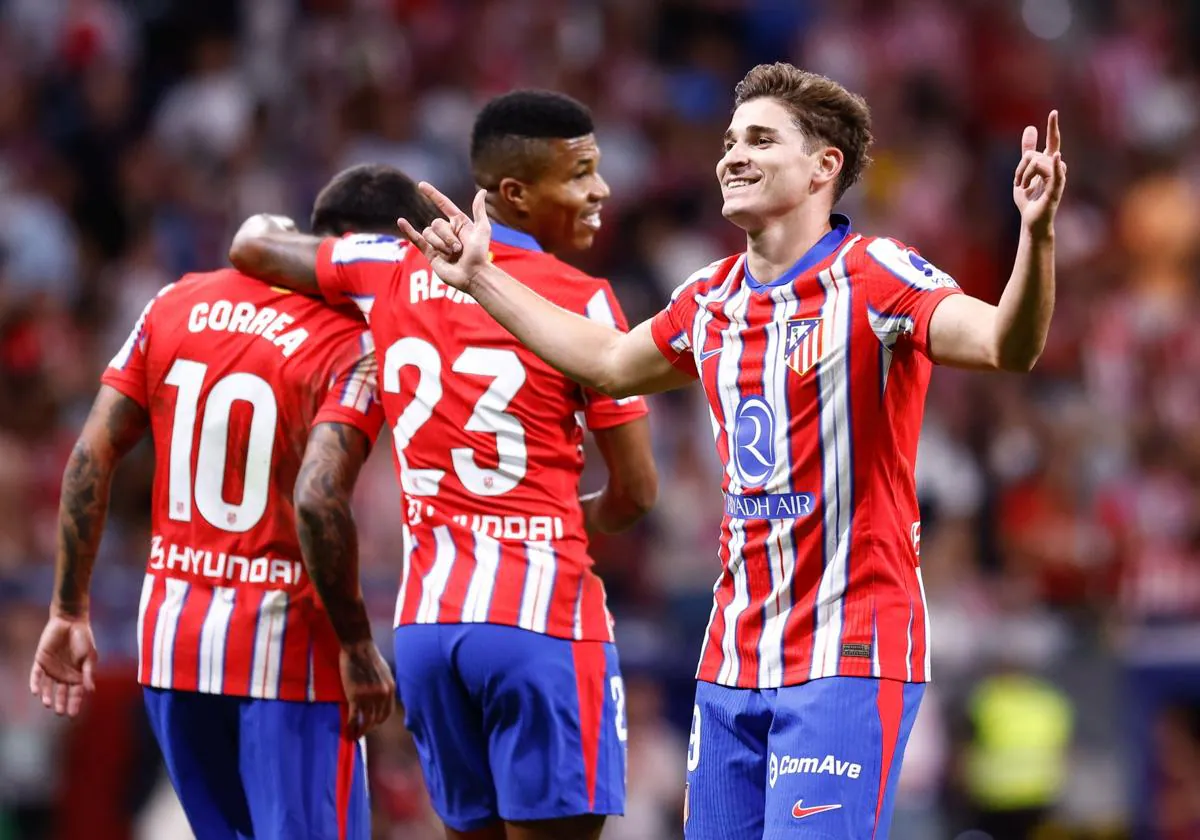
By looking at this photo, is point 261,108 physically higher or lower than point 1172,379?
higher

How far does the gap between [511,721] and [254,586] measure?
855 mm

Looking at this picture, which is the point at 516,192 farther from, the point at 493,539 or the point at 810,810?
the point at 810,810

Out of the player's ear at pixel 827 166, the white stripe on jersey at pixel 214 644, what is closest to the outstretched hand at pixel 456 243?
the player's ear at pixel 827 166

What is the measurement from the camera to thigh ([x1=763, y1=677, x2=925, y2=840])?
441cm

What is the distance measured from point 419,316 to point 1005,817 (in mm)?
6159

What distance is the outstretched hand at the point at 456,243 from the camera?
502 cm

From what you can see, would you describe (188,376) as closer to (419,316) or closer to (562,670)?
(419,316)

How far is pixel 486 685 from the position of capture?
215 inches

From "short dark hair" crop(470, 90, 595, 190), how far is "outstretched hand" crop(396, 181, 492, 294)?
704 millimetres

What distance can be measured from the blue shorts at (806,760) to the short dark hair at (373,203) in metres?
1.99

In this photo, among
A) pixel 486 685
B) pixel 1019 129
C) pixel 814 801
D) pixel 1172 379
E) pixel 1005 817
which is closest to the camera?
pixel 814 801

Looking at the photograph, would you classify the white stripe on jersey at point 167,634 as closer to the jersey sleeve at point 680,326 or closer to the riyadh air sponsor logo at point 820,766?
the jersey sleeve at point 680,326

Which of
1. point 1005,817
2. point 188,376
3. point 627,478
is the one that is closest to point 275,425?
point 188,376

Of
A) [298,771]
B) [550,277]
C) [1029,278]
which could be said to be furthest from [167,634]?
[1029,278]
